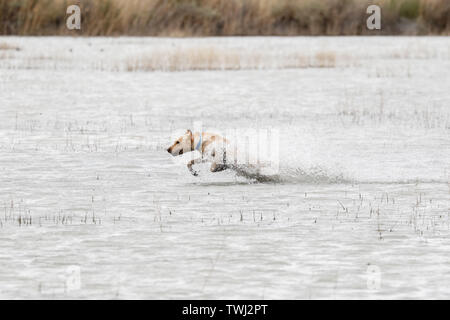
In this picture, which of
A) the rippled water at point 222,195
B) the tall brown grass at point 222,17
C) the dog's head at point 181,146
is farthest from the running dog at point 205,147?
the tall brown grass at point 222,17

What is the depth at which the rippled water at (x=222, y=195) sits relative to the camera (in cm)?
778

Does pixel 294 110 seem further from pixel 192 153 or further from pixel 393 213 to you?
pixel 393 213

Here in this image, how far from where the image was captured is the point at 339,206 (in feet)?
35.5

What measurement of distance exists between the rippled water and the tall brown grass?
11.5m

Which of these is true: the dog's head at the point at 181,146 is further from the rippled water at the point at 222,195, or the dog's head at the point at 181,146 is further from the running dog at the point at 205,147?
the rippled water at the point at 222,195

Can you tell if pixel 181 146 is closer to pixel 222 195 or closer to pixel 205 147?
pixel 205 147

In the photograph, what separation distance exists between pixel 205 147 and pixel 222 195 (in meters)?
0.56

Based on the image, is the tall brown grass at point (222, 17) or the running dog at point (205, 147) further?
the tall brown grass at point (222, 17)

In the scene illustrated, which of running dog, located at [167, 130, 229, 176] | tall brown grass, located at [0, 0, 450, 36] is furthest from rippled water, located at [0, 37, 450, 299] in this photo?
tall brown grass, located at [0, 0, 450, 36]

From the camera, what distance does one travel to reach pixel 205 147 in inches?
461

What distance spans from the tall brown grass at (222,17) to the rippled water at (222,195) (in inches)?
452

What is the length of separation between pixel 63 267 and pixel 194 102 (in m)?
13.8

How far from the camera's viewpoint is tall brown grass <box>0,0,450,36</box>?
3600 centimetres

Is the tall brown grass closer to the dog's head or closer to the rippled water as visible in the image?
the rippled water
